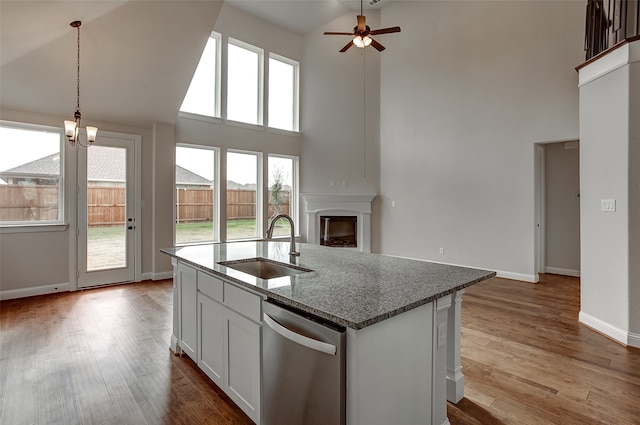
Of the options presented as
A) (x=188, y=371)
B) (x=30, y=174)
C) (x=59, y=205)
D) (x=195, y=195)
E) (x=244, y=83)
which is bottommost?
(x=188, y=371)

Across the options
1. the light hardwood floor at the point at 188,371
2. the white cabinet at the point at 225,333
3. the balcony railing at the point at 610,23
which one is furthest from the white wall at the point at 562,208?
the white cabinet at the point at 225,333

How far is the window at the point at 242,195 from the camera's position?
22.0 ft

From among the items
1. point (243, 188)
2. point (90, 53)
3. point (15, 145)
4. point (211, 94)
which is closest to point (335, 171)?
point (243, 188)

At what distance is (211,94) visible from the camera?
21.2 ft

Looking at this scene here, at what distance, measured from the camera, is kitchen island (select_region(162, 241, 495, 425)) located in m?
1.28

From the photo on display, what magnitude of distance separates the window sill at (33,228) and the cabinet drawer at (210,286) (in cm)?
364

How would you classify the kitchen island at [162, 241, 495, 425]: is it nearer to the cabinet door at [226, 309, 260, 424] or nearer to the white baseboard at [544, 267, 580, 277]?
the cabinet door at [226, 309, 260, 424]

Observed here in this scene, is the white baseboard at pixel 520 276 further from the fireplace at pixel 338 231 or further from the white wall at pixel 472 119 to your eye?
the fireplace at pixel 338 231

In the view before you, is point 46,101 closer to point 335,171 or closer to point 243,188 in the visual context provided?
point 243,188

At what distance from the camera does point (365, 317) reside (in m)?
1.18

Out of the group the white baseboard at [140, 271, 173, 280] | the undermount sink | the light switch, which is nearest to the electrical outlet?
the undermount sink

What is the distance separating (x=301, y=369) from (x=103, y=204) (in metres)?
4.92

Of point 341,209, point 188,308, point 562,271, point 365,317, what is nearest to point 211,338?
point 188,308

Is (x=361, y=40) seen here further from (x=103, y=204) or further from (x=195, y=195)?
(x=103, y=204)
